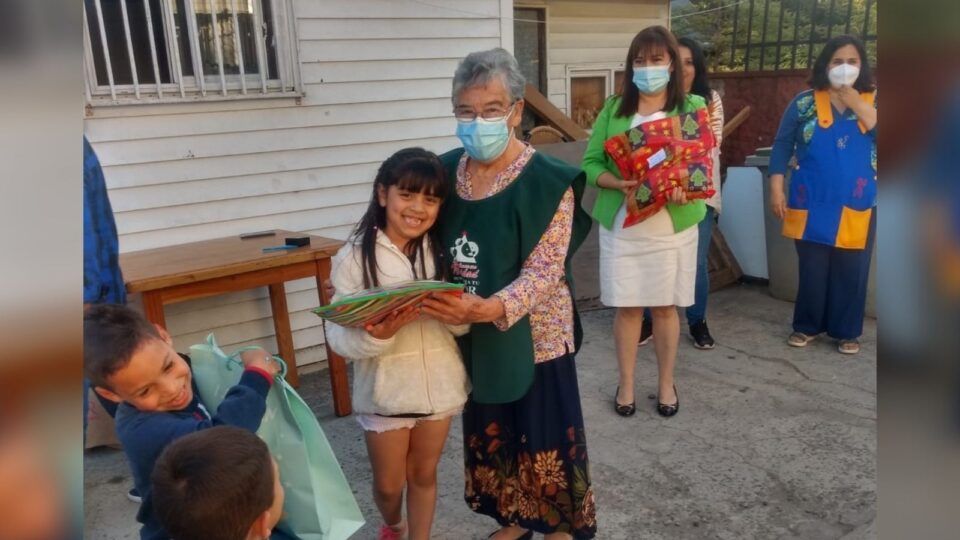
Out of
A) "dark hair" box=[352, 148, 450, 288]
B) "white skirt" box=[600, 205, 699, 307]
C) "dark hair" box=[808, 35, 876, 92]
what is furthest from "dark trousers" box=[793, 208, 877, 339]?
"dark hair" box=[352, 148, 450, 288]

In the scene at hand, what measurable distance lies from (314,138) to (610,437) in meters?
2.55

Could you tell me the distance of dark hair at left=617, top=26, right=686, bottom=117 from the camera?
3.28 meters

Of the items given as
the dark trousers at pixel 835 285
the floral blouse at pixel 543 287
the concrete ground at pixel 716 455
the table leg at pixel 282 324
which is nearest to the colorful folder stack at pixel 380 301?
the floral blouse at pixel 543 287

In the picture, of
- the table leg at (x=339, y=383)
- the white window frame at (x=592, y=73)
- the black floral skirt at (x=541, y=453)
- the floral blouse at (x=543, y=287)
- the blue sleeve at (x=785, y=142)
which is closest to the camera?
the floral blouse at (x=543, y=287)

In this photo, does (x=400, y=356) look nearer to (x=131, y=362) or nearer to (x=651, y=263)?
(x=131, y=362)

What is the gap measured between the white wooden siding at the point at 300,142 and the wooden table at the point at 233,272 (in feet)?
0.81

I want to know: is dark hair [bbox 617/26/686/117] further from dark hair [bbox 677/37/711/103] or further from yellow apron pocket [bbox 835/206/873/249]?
yellow apron pocket [bbox 835/206/873/249]

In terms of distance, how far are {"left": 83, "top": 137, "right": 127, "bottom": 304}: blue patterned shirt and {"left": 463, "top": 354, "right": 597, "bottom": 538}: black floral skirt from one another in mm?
1376

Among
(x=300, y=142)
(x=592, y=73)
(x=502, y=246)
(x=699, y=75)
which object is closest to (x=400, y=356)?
(x=502, y=246)

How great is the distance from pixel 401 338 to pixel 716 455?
193 cm

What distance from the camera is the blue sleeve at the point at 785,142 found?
445 centimetres

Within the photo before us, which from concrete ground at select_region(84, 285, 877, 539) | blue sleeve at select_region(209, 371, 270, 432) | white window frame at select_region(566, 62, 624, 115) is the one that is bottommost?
concrete ground at select_region(84, 285, 877, 539)

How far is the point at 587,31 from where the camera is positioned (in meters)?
8.06

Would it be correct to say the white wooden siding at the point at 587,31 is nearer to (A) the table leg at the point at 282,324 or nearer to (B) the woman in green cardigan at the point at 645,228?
(B) the woman in green cardigan at the point at 645,228
